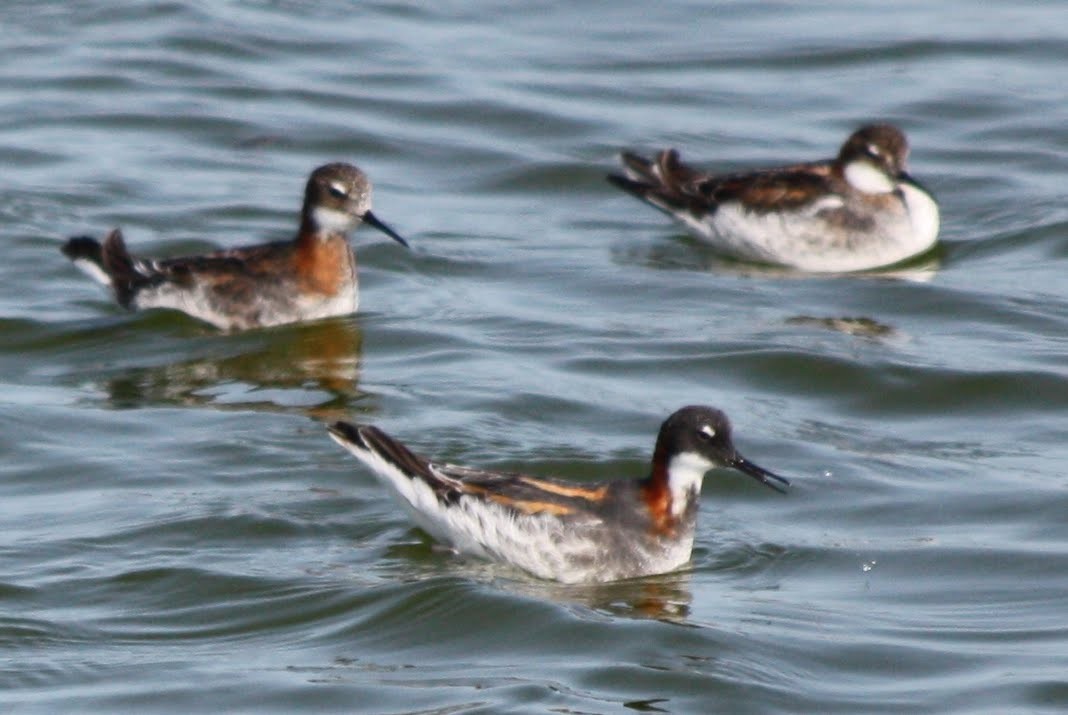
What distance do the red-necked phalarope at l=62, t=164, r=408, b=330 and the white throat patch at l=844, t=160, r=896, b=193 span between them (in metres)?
3.82

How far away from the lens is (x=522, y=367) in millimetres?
15125

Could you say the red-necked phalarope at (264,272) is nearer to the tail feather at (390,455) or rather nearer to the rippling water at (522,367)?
the rippling water at (522,367)

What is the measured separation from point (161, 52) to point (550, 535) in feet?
44.4

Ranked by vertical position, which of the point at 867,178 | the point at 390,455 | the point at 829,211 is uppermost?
the point at 867,178

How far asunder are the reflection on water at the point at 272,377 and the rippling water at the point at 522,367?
4 centimetres

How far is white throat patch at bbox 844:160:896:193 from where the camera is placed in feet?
Result: 58.8

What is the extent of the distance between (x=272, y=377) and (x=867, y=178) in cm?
510

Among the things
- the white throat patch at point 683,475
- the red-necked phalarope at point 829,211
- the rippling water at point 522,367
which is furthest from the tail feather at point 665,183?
the white throat patch at point 683,475

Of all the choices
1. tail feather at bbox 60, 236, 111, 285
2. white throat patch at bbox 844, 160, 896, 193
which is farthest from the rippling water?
white throat patch at bbox 844, 160, 896, 193

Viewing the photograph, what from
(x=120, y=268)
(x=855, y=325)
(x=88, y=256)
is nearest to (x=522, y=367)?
(x=855, y=325)

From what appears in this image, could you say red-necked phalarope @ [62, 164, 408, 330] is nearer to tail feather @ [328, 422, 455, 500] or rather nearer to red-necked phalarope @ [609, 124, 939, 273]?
red-necked phalarope @ [609, 124, 939, 273]

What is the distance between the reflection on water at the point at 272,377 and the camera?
Answer: 14.6 metres

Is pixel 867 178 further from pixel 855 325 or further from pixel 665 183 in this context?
pixel 855 325

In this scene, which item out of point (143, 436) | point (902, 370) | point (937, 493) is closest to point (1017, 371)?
point (902, 370)
